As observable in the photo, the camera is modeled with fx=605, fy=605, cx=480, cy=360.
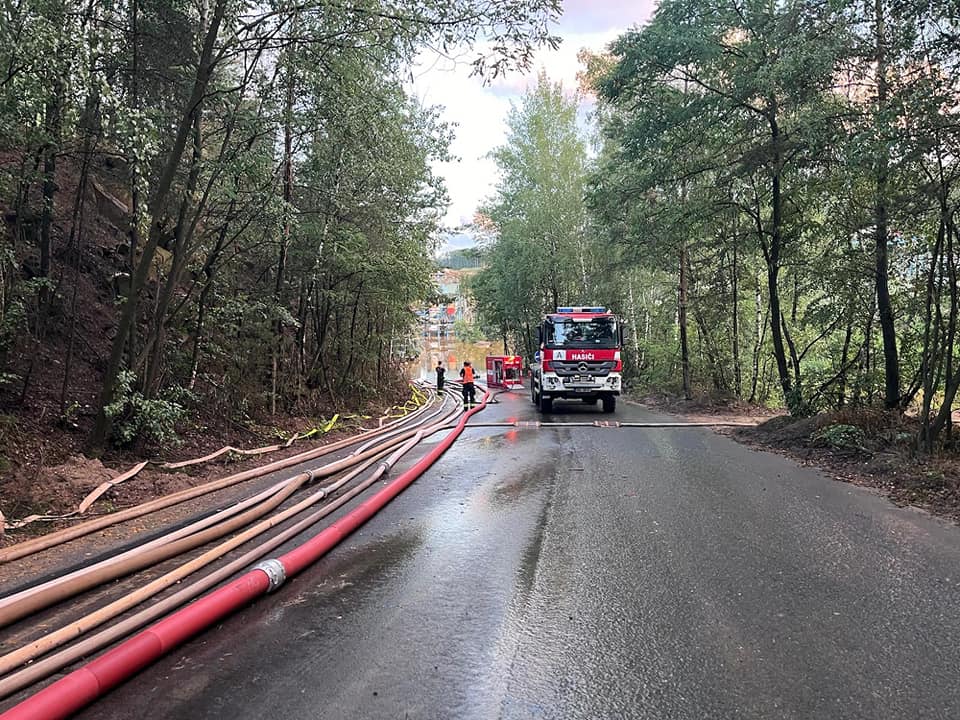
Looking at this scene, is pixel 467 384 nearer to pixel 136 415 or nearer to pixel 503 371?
pixel 136 415

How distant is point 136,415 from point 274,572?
17.0 feet

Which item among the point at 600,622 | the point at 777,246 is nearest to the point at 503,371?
the point at 777,246

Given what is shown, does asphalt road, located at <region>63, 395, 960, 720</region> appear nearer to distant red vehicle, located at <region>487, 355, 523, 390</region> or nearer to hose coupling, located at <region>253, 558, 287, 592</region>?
hose coupling, located at <region>253, 558, 287, 592</region>

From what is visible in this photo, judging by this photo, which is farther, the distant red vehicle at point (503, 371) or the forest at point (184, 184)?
the distant red vehicle at point (503, 371)

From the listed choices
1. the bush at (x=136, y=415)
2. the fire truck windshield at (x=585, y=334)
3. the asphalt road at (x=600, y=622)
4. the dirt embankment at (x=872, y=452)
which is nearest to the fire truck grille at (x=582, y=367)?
the fire truck windshield at (x=585, y=334)

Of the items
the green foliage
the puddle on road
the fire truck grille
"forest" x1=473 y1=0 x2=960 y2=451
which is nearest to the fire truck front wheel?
the fire truck grille

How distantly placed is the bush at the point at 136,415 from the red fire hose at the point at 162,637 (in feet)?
13.6

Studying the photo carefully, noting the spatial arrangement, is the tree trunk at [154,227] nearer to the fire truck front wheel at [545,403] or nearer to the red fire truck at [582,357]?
the red fire truck at [582,357]

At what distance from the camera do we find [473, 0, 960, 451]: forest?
776cm

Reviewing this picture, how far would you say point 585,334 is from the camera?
1806cm

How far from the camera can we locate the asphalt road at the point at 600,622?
283cm

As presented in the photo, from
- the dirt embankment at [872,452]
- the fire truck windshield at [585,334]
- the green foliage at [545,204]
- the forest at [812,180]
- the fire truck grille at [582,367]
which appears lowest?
the dirt embankment at [872,452]

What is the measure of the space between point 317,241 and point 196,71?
21.7 ft

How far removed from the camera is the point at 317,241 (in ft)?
47.0
